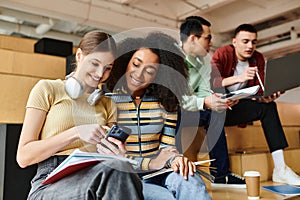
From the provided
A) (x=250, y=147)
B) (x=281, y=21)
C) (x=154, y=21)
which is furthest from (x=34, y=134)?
(x=281, y=21)

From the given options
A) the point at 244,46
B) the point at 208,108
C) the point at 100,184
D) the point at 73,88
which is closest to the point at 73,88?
the point at 73,88

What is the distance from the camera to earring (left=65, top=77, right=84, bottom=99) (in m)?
1.02

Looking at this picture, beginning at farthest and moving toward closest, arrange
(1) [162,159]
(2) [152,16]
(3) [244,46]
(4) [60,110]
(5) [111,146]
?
1. (2) [152,16]
2. (3) [244,46]
3. (1) [162,159]
4. (4) [60,110]
5. (5) [111,146]

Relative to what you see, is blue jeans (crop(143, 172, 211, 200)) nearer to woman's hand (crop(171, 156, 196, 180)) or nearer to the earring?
woman's hand (crop(171, 156, 196, 180))

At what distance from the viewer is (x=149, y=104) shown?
1146 millimetres

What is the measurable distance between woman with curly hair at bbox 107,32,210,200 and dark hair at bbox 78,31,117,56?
59 mm

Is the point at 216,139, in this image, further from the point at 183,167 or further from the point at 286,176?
the point at 183,167

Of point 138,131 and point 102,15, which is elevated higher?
point 102,15

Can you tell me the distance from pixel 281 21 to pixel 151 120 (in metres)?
2.83

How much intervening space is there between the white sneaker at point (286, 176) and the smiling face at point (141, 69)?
1068 millimetres

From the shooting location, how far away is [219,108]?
159 cm

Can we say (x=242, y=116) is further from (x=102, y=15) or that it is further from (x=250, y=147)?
(x=102, y=15)

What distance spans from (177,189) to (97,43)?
555 mm

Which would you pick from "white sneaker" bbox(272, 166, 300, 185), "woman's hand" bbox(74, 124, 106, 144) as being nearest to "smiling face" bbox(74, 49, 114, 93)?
"woman's hand" bbox(74, 124, 106, 144)
